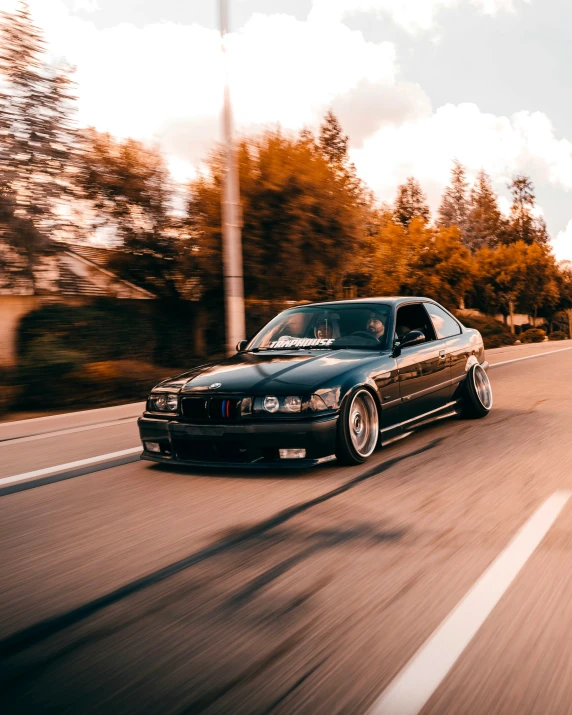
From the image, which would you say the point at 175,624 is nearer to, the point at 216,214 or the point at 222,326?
the point at 216,214

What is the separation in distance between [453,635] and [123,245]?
52.7ft

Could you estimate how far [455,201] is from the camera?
95500 millimetres

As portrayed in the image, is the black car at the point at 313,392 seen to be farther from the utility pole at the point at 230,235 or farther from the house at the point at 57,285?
the house at the point at 57,285

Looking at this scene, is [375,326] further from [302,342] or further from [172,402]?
[172,402]

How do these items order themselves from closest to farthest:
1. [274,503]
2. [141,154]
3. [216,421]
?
[274,503] < [216,421] < [141,154]

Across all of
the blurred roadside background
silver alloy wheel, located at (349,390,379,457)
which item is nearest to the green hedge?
the blurred roadside background

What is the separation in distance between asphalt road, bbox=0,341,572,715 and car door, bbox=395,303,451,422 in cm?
79

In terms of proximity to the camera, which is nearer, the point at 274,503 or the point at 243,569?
the point at 243,569

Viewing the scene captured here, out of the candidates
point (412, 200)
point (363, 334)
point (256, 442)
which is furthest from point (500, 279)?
point (256, 442)

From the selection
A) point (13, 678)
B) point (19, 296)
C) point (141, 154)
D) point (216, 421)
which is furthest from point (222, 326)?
point (13, 678)

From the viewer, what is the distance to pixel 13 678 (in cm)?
288

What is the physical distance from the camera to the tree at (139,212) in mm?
17203

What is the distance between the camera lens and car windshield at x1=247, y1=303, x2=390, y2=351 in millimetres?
7539

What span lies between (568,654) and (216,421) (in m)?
3.59
